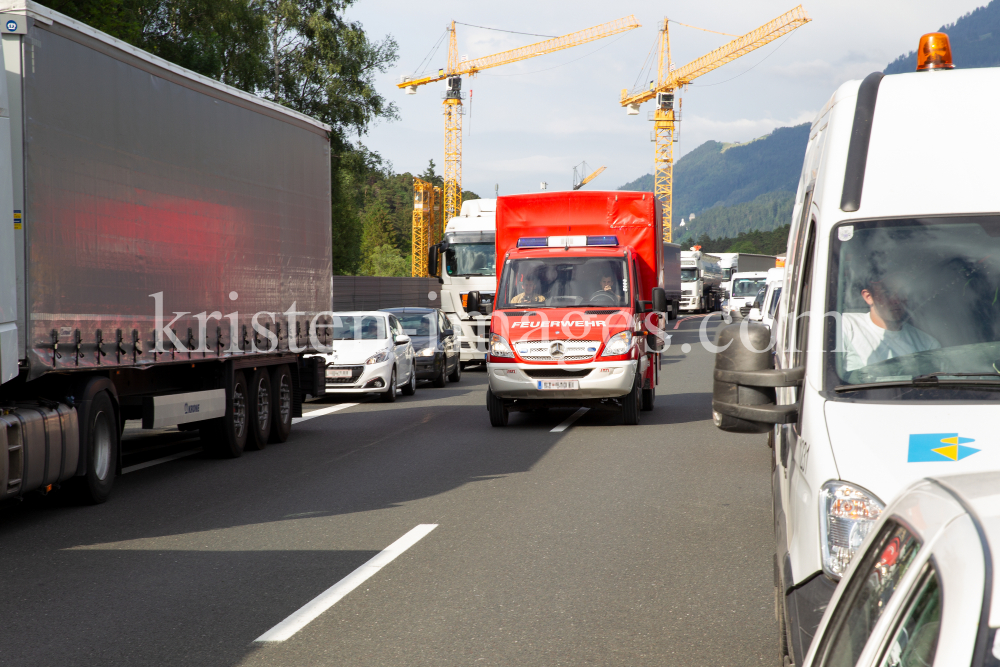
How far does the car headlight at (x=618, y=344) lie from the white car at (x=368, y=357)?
503 centimetres

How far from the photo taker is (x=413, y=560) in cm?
679

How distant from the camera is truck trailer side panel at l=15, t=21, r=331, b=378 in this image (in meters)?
8.13

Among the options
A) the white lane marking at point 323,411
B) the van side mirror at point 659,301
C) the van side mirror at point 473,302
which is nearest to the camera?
the van side mirror at point 659,301

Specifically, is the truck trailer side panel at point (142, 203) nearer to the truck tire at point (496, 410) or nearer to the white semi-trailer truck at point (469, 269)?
the truck tire at point (496, 410)

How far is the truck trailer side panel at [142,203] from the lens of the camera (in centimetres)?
813

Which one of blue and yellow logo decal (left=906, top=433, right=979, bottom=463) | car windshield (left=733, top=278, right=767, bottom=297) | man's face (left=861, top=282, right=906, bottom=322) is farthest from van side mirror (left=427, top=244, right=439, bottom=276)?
car windshield (left=733, top=278, right=767, bottom=297)

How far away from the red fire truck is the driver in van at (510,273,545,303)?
0.01 m

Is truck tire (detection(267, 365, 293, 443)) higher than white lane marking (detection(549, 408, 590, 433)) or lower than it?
higher

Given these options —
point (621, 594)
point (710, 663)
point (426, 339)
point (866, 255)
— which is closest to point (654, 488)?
point (621, 594)

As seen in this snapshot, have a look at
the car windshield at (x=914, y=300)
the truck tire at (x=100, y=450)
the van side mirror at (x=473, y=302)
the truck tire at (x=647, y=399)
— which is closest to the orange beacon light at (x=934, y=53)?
the car windshield at (x=914, y=300)

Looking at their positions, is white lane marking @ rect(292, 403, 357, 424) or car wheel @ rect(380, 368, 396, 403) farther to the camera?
car wheel @ rect(380, 368, 396, 403)

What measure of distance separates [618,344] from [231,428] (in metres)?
5.05

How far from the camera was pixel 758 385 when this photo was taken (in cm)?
410

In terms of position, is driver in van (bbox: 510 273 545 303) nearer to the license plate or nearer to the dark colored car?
the license plate
